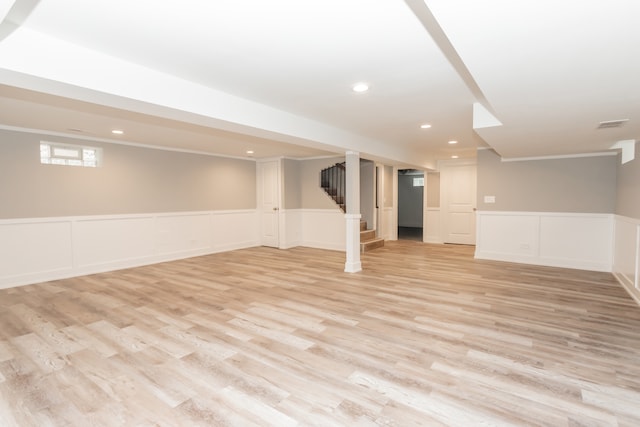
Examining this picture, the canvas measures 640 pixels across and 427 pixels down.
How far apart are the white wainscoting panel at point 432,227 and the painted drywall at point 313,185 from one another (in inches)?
116

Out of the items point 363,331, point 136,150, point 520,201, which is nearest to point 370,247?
point 520,201

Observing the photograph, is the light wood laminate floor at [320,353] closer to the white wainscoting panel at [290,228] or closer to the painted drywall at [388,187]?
the white wainscoting panel at [290,228]

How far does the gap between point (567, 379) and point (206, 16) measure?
11.0 ft

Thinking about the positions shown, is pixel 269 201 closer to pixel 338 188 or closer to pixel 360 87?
pixel 338 188

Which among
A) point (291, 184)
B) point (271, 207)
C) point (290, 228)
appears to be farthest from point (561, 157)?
point (271, 207)

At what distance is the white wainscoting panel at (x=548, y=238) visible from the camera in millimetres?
5664

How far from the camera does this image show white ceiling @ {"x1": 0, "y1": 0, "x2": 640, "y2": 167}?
157cm

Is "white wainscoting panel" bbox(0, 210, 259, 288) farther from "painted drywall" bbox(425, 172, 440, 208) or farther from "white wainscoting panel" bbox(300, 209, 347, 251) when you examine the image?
"painted drywall" bbox(425, 172, 440, 208)

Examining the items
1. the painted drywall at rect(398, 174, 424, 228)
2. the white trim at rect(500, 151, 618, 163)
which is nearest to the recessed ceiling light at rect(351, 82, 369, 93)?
the white trim at rect(500, 151, 618, 163)

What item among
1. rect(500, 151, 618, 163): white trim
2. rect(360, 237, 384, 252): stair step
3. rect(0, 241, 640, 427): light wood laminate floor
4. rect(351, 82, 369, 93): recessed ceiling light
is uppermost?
rect(351, 82, 369, 93): recessed ceiling light

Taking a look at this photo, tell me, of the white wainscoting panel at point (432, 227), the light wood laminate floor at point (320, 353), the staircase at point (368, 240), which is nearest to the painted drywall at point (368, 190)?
the staircase at point (368, 240)

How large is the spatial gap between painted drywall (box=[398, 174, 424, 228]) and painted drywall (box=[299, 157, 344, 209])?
230 inches

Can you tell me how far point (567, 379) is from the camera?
7.61 ft

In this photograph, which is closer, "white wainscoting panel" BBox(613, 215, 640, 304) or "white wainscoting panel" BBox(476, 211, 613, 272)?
"white wainscoting panel" BBox(613, 215, 640, 304)
